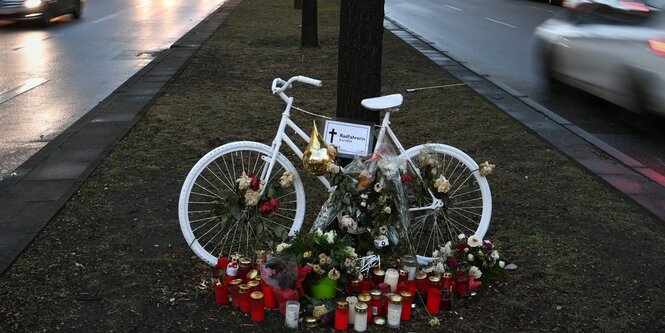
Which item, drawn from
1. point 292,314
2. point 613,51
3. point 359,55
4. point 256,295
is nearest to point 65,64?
point 613,51

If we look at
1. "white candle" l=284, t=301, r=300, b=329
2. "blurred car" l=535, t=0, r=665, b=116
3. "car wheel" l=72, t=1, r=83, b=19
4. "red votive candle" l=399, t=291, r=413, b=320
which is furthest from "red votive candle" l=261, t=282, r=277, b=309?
"car wheel" l=72, t=1, r=83, b=19

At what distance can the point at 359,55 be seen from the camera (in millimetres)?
4363

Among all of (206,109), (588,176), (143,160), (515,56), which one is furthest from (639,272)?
(515,56)

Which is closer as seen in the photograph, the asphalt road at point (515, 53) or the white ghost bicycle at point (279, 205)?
the white ghost bicycle at point (279, 205)

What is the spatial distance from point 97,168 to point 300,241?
2.86 meters

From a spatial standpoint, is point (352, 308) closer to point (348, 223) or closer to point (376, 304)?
point (376, 304)

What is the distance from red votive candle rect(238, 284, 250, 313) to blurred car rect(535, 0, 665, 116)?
5306 mm

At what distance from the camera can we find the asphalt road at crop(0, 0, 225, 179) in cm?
776

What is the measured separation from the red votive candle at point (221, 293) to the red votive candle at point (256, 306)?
0.20 meters

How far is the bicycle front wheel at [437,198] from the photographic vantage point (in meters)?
4.16

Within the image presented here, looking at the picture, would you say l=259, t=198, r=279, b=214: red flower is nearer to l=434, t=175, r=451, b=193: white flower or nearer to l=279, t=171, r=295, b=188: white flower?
l=279, t=171, r=295, b=188: white flower

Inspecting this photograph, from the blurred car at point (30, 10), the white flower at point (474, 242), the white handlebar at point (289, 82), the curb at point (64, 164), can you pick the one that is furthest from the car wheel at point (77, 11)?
the white flower at point (474, 242)

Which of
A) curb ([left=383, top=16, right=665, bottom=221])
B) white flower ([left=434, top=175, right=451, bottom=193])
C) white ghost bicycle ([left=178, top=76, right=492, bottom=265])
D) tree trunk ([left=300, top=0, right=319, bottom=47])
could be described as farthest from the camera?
tree trunk ([left=300, top=0, right=319, bottom=47])

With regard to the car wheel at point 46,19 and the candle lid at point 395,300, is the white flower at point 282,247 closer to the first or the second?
the candle lid at point 395,300
